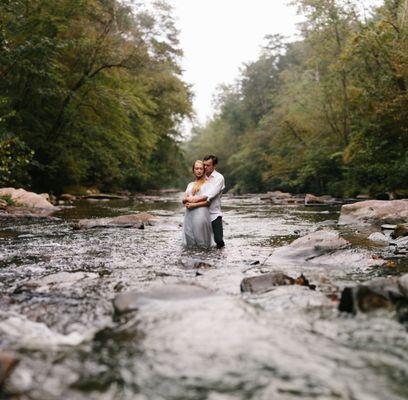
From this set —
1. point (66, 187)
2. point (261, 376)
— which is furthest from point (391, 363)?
point (66, 187)

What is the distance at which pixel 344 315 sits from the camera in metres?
3.35

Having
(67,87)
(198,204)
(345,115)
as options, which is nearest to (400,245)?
(198,204)

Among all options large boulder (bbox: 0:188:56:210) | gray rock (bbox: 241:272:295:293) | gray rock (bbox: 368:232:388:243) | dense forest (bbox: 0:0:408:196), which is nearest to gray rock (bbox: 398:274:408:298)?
gray rock (bbox: 241:272:295:293)

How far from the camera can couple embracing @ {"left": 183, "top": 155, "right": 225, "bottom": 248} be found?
7.84 meters

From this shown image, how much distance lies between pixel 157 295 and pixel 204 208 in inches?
162

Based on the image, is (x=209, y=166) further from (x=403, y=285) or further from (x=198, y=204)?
(x=403, y=285)

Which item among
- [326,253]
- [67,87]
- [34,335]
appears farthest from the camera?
[67,87]

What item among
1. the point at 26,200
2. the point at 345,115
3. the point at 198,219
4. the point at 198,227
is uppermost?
the point at 345,115

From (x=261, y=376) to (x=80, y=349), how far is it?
1.19 m

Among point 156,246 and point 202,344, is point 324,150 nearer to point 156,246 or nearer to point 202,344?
point 156,246

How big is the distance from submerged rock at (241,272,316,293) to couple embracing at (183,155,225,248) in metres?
3.43

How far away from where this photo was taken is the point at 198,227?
785 cm

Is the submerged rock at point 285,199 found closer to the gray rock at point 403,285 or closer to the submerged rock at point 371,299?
the gray rock at point 403,285

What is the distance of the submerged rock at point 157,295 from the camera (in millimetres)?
3581
